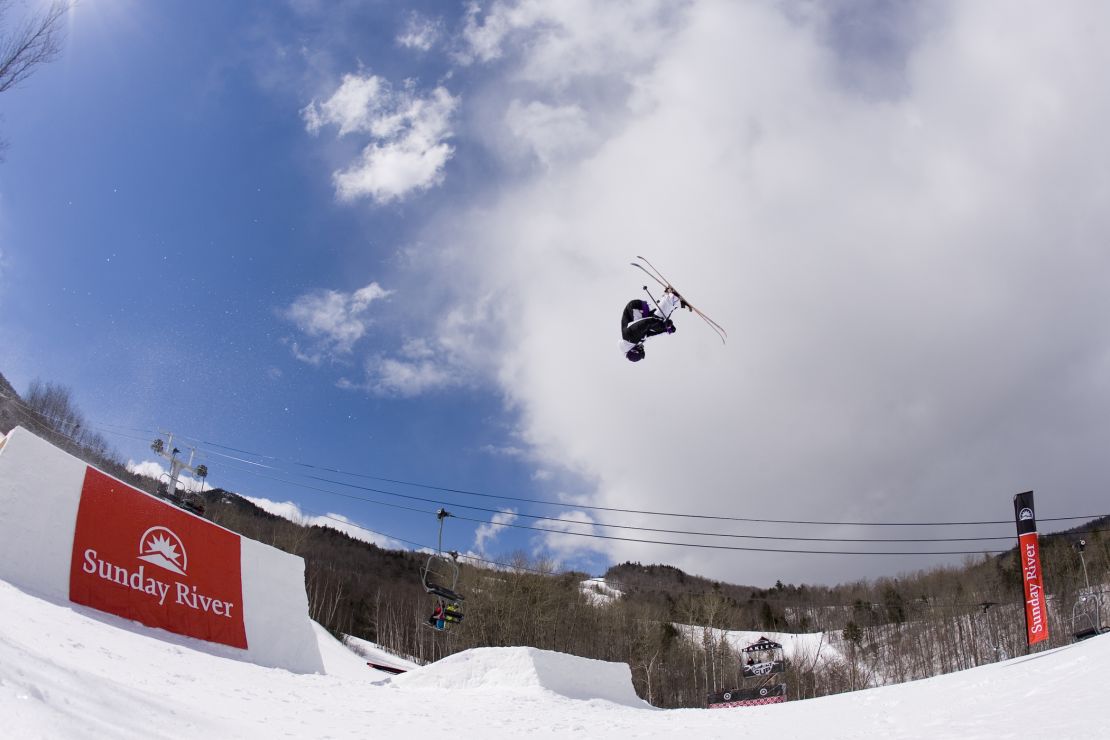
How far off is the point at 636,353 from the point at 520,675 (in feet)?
34.2

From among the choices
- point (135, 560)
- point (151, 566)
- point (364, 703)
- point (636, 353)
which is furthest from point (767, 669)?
point (135, 560)

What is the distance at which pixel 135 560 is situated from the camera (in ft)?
49.0

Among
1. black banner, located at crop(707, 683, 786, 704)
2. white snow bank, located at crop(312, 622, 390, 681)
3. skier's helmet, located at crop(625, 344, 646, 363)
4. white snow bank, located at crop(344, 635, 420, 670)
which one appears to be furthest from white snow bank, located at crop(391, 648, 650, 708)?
white snow bank, located at crop(344, 635, 420, 670)

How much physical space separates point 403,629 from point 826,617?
7579 centimetres

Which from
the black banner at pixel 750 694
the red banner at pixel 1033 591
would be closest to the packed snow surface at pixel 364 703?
the red banner at pixel 1033 591

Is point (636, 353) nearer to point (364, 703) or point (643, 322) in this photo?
point (643, 322)

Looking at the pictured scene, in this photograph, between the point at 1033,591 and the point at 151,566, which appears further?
the point at 1033,591

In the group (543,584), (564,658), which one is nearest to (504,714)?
(564,658)

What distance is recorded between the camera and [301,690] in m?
12.9

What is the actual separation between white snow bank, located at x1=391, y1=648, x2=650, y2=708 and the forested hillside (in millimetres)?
31011

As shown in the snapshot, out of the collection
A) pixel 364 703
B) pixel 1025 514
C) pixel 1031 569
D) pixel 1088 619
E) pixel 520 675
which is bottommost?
pixel 520 675

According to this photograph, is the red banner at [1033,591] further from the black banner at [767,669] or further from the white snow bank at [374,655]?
the white snow bank at [374,655]

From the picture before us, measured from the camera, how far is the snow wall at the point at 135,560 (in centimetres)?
1333

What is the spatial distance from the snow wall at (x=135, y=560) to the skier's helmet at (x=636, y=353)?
12.7m
